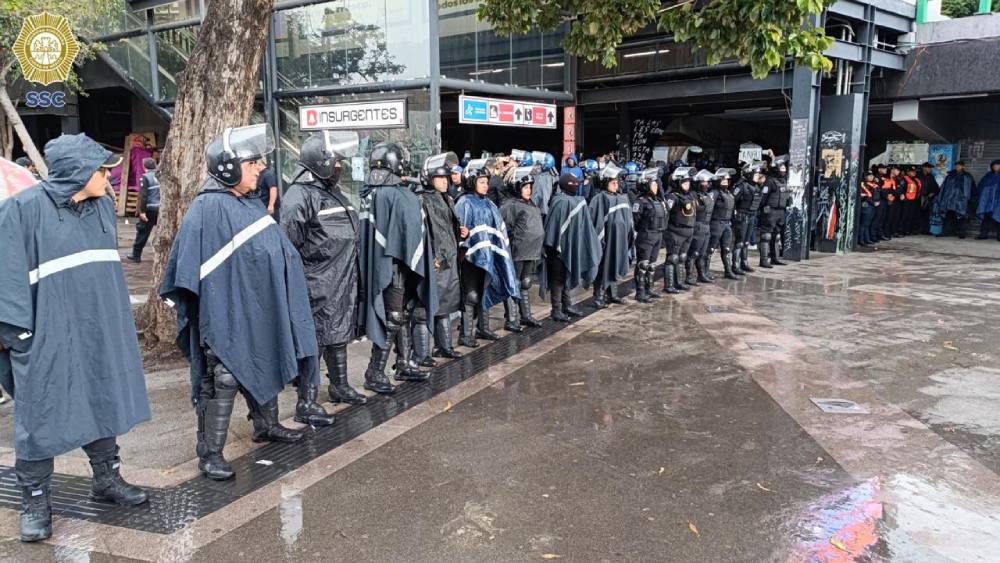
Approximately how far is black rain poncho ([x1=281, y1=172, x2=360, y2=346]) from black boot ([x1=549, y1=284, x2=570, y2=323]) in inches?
153

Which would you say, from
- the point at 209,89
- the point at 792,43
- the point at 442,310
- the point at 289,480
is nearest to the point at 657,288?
the point at 792,43

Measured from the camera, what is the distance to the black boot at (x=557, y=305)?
356 inches

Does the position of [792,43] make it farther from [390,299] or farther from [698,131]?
[698,131]

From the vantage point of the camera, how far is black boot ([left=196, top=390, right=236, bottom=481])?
4.49m

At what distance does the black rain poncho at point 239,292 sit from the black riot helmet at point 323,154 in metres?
0.82

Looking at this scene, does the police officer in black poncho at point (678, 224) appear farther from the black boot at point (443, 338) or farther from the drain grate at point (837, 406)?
the drain grate at point (837, 406)

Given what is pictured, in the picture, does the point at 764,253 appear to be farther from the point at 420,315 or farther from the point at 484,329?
the point at 420,315

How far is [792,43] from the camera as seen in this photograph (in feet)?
25.7

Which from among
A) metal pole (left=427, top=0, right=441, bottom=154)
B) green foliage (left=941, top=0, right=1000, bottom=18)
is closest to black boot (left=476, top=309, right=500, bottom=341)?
metal pole (left=427, top=0, right=441, bottom=154)

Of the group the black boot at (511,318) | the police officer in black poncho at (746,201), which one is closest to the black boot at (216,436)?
the black boot at (511,318)

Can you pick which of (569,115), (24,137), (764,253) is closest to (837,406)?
(764,253)

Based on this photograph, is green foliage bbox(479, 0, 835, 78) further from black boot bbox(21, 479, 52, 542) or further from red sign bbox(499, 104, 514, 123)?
black boot bbox(21, 479, 52, 542)

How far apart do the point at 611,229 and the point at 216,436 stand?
622 centimetres

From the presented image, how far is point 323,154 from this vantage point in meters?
5.36
